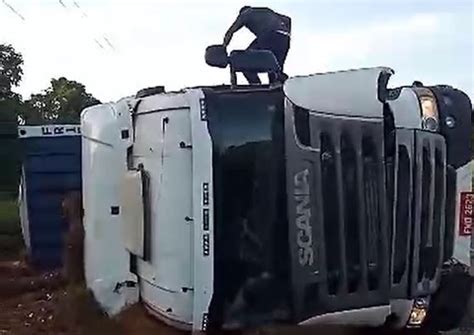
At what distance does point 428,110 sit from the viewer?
467 cm

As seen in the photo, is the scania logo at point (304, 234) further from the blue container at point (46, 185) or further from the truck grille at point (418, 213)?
the blue container at point (46, 185)

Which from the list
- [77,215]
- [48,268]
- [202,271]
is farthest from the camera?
[48,268]

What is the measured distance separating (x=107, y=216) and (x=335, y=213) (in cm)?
115

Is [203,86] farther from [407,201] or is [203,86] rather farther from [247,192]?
[407,201]

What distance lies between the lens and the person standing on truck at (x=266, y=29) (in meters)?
5.36

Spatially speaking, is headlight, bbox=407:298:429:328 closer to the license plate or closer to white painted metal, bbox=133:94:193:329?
the license plate

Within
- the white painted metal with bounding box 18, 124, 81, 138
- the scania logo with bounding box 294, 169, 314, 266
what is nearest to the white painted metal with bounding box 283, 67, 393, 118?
the scania logo with bounding box 294, 169, 314, 266

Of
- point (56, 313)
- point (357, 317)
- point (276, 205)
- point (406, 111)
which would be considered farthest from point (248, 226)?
point (56, 313)

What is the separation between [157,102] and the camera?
4.51 meters

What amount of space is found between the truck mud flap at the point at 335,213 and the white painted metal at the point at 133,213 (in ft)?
2.39

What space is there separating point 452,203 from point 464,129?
15.7 inches

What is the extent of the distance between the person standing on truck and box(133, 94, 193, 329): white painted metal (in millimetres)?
1062

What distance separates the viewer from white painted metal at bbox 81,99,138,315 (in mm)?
4535

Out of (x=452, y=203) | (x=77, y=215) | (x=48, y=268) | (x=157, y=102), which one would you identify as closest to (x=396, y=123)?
(x=452, y=203)
